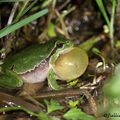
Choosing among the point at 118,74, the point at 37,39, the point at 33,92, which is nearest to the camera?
the point at 118,74

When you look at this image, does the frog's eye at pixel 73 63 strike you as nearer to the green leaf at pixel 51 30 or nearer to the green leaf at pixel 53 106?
the green leaf at pixel 53 106

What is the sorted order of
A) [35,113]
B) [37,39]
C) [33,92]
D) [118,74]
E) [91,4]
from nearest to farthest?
[118,74] → [35,113] → [33,92] → [37,39] → [91,4]

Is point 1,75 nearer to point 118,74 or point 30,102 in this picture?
point 30,102

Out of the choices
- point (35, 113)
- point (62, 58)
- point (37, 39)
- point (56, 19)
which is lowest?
point (35, 113)

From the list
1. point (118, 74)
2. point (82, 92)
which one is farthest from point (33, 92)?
point (118, 74)

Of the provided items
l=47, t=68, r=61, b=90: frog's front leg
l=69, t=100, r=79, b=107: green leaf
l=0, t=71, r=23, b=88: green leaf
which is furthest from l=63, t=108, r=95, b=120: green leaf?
l=0, t=71, r=23, b=88: green leaf

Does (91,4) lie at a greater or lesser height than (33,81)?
greater

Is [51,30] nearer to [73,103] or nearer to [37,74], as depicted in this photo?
[37,74]

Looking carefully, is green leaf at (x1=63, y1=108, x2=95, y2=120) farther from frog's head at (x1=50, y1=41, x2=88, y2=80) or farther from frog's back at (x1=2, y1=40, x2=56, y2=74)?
frog's back at (x1=2, y1=40, x2=56, y2=74)
